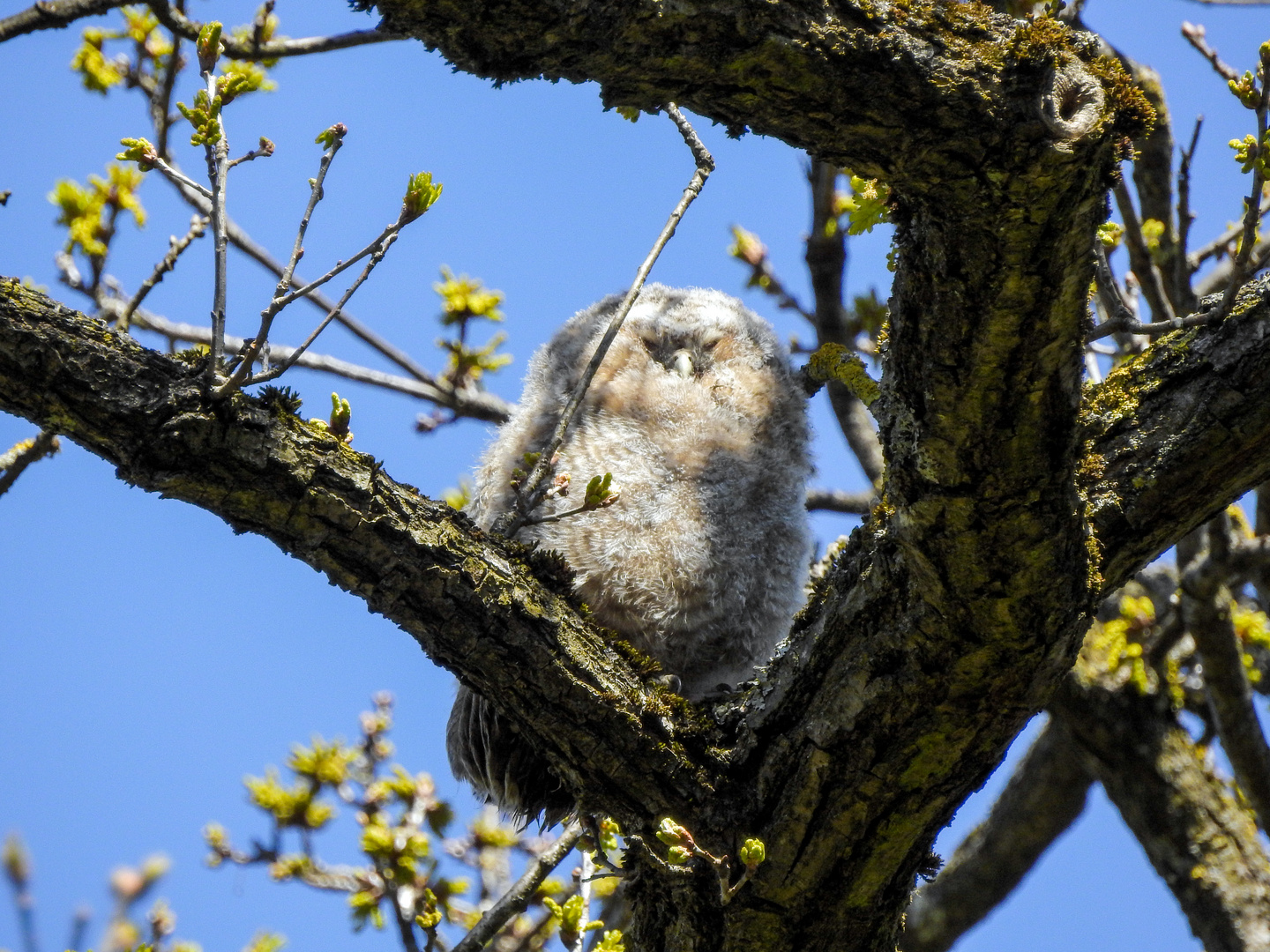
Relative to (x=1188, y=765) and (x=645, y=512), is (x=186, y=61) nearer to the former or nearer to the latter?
(x=645, y=512)

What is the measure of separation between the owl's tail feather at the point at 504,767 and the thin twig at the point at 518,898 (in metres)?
0.13

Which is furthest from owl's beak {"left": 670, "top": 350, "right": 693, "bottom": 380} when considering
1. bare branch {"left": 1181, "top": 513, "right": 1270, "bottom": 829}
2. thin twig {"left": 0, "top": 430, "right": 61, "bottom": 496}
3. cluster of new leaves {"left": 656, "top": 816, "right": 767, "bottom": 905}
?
bare branch {"left": 1181, "top": 513, "right": 1270, "bottom": 829}

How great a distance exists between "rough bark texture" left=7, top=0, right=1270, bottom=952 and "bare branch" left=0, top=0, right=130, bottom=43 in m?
1.25

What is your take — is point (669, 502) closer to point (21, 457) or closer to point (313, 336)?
point (313, 336)

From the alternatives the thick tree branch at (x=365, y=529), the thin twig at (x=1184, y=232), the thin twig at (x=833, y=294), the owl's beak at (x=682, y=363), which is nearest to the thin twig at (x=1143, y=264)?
the thin twig at (x=1184, y=232)

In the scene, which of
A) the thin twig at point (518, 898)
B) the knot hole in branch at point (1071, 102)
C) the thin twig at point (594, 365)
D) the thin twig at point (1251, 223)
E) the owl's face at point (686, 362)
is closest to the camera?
the knot hole in branch at point (1071, 102)

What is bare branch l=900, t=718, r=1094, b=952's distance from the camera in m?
4.95

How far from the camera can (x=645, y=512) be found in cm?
298

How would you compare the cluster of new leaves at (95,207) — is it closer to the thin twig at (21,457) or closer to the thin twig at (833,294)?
the thin twig at (21,457)

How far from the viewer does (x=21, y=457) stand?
2689 mm

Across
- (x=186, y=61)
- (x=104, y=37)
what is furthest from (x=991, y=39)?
(x=104, y=37)

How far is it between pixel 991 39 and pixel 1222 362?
83 cm

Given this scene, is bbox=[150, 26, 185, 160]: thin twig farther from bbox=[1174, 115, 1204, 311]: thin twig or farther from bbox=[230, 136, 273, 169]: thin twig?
bbox=[1174, 115, 1204, 311]: thin twig

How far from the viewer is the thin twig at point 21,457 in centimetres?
268
